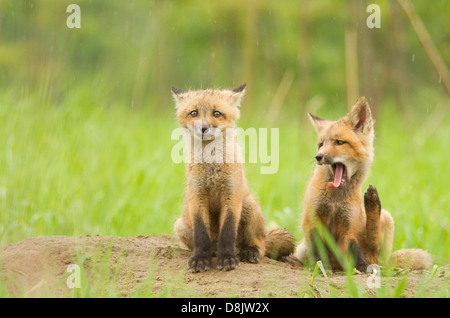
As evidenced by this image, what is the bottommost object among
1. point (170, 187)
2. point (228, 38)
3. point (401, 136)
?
point (170, 187)

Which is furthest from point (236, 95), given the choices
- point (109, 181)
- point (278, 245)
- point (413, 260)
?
point (109, 181)

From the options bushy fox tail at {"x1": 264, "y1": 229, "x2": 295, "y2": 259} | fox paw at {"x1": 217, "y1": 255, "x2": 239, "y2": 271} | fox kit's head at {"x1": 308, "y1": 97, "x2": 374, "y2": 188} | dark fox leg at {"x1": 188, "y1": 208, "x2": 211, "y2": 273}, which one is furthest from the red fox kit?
dark fox leg at {"x1": 188, "y1": 208, "x2": 211, "y2": 273}

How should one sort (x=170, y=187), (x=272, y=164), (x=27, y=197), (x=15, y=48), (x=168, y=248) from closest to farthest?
(x=168, y=248) → (x=27, y=197) → (x=15, y=48) → (x=170, y=187) → (x=272, y=164)

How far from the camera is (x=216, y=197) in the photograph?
4969mm

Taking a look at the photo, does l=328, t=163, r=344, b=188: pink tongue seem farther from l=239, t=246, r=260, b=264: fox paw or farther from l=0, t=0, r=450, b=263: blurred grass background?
l=0, t=0, r=450, b=263: blurred grass background

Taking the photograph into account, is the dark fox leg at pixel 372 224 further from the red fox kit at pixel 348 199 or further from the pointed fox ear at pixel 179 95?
the pointed fox ear at pixel 179 95

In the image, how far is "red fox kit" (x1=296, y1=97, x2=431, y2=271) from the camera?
5152 millimetres

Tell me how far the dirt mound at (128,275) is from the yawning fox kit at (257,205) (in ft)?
0.99

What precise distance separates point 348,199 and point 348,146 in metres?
0.52

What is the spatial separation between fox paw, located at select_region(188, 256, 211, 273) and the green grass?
1.46m
